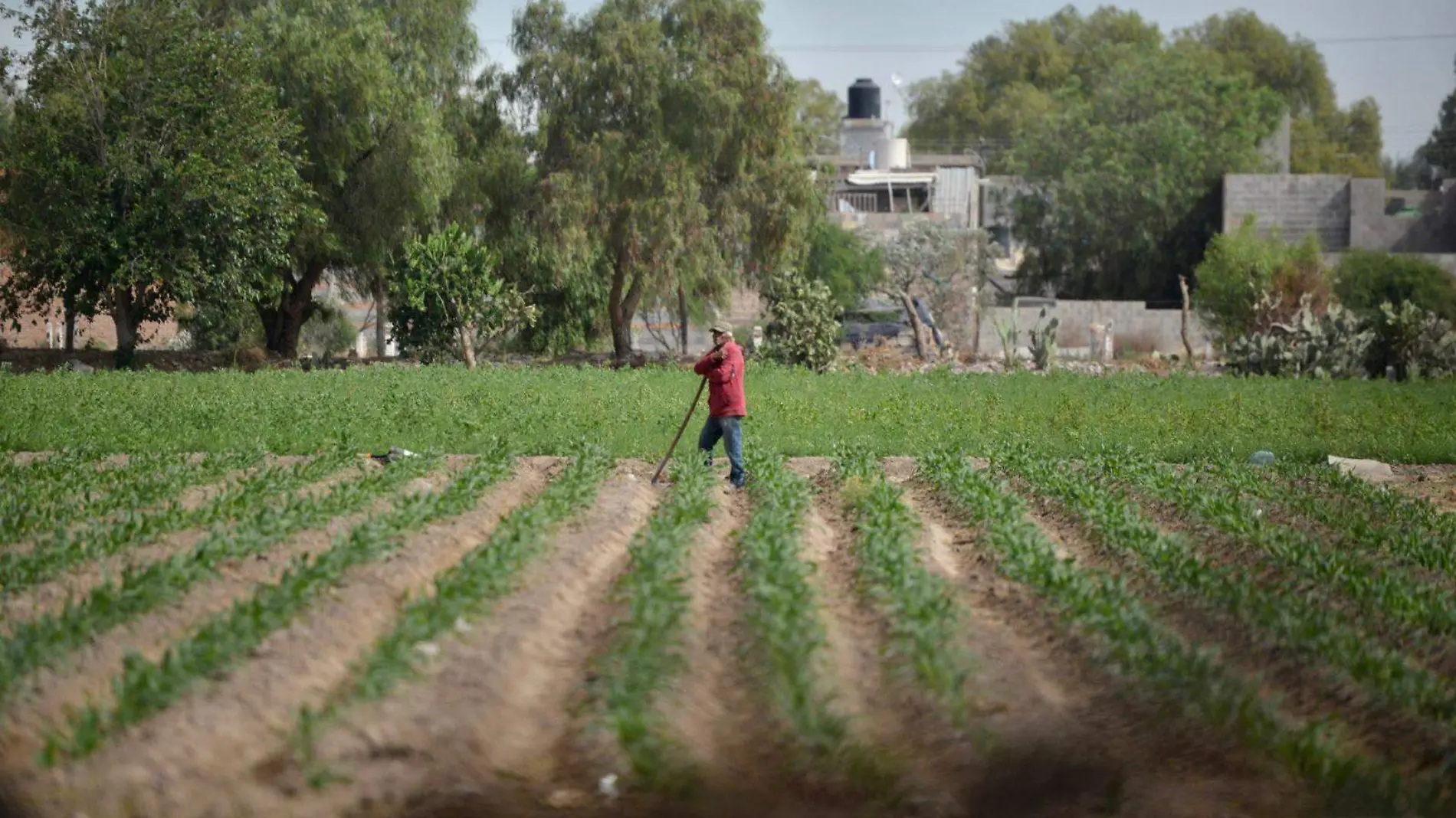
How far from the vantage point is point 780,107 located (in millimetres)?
40562

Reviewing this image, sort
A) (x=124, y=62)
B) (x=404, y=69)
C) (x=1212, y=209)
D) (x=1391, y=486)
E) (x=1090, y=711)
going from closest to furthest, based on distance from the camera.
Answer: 1. (x=1090, y=711)
2. (x=1391, y=486)
3. (x=124, y=62)
4. (x=404, y=69)
5. (x=1212, y=209)

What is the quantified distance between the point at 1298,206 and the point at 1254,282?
12.6 m

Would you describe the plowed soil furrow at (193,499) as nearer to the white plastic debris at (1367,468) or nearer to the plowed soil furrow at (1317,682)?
the plowed soil furrow at (1317,682)

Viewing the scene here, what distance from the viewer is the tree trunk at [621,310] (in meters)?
42.4

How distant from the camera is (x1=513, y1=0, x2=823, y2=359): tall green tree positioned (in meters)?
39.6

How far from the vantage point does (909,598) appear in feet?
31.3

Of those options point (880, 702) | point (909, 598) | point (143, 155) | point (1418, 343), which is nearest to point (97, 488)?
point (909, 598)

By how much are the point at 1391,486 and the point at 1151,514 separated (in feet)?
12.9

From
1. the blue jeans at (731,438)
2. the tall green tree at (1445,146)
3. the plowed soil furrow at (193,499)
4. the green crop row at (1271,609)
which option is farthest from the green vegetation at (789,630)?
the tall green tree at (1445,146)

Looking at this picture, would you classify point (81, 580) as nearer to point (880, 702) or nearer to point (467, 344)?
point (880, 702)

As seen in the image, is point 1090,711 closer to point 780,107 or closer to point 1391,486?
point 1391,486

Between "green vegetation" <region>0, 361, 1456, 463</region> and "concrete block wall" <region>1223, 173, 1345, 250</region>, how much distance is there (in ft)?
82.4

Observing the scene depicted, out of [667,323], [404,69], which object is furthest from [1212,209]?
[404,69]

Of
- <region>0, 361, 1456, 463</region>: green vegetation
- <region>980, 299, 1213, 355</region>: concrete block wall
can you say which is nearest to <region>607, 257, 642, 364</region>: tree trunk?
<region>0, 361, 1456, 463</region>: green vegetation
